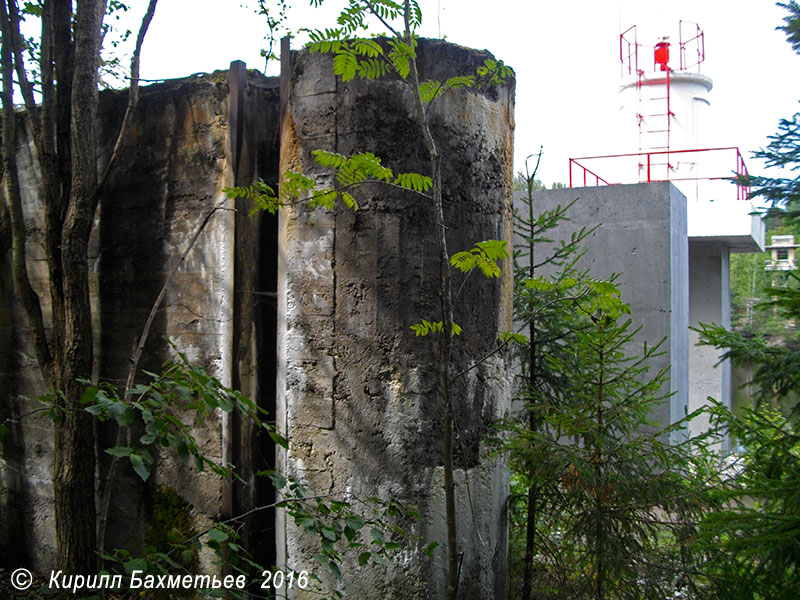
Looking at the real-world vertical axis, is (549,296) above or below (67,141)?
below

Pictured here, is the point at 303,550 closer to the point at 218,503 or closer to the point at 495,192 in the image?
the point at 218,503

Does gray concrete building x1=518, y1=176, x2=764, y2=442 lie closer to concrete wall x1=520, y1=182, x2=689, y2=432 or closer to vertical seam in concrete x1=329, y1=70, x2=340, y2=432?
concrete wall x1=520, y1=182, x2=689, y2=432

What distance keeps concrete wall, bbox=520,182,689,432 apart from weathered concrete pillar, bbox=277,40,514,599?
5.54 m

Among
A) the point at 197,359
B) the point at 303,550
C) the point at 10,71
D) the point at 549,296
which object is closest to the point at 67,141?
the point at 10,71

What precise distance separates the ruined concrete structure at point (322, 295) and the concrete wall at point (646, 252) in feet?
17.3

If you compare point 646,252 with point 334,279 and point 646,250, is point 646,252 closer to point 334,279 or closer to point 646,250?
point 646,250

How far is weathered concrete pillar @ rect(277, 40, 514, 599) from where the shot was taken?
11.7ft

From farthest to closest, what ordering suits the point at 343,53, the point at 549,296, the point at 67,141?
the point at 549,296 → the point at 67,141 → the point at 343,53

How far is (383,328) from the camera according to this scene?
11.7 ft

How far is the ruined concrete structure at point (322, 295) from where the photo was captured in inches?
140

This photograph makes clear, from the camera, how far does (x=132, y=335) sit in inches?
174

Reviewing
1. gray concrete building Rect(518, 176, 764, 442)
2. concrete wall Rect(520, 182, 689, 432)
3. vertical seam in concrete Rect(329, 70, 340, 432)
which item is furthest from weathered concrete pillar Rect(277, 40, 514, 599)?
concrete wall Rect(520, 182, 689, 432)

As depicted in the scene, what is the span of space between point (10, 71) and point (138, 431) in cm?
273

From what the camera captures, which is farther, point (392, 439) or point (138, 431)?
point (138, 431)
